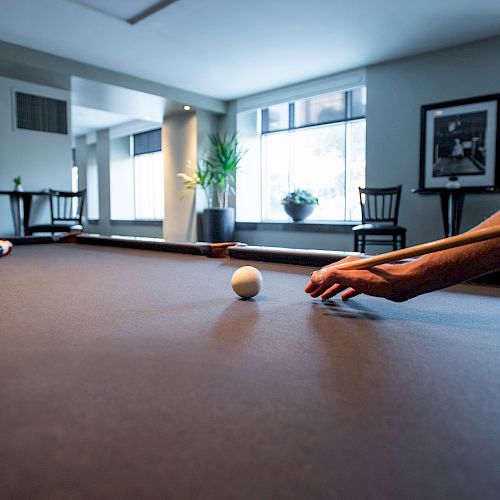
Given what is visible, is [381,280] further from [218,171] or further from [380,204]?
[218,171]

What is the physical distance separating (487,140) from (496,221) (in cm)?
489

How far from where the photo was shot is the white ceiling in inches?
172

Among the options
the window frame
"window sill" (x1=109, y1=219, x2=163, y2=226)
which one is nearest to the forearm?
the window frame

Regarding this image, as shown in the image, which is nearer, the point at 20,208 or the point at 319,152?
the point at 20,208

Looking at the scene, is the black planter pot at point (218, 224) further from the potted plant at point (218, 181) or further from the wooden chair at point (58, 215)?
the wooden chair at point (58, 215)

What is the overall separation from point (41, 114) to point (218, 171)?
109 inches

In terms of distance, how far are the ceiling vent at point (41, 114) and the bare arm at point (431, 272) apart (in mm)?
6413

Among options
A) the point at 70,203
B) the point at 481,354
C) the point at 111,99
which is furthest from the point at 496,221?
the point at 111,99

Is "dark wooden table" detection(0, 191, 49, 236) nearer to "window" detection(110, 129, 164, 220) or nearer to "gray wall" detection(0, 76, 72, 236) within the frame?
"gray wall" detection(0, 76, 72, 236)

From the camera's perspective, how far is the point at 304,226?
22.2 feet

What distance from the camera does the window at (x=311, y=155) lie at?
22.4 feet

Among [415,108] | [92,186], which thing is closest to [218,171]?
[415,108]

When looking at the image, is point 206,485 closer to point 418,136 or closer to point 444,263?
point 444,263

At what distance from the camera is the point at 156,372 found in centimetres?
67
